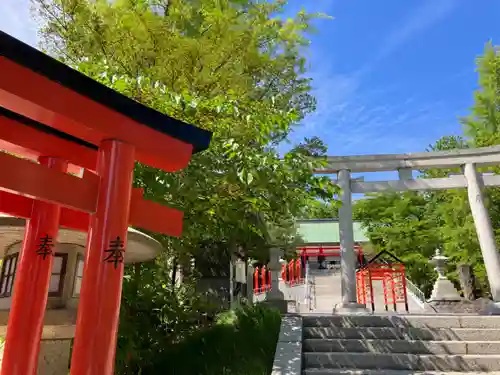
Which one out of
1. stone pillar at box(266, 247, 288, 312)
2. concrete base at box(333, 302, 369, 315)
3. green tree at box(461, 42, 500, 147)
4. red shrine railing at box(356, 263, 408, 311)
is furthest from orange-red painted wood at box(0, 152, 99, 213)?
green tree at box(461, 42, 500, 147)

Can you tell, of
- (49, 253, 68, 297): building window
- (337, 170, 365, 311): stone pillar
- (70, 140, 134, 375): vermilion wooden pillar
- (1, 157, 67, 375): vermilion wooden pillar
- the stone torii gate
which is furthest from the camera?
the stone torii gate

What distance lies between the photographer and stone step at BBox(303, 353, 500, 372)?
596 centimetres

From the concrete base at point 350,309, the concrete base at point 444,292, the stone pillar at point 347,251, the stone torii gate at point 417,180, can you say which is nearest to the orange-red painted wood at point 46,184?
the concrete base at point 350,309

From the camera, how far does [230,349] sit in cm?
640

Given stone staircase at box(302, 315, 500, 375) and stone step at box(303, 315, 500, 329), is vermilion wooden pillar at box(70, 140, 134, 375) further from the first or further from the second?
stone step at box(303, 315, 500, 329)

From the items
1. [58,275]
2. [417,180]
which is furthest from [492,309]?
[58,275]

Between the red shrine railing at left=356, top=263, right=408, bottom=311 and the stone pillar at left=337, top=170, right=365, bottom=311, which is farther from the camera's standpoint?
the red shrine railing at left=356, top=263, right=408, bottom=311

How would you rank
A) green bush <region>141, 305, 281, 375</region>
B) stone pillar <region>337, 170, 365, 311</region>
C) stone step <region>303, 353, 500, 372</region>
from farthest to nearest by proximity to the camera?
stone pillar <region>337, 170, 365, 311</region> → stone step <region>303, 353, 500, 372</region> → green bush <region>141, 305, 281, 375</region>

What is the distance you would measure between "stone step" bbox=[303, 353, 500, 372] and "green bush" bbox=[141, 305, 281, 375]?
832 millimetres

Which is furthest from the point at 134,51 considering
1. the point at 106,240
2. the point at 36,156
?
the point at 106,240

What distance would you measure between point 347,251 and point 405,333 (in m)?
3.68

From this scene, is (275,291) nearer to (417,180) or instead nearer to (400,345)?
(400,345)

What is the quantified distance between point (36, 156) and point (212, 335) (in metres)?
4.77

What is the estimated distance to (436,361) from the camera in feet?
19.7
